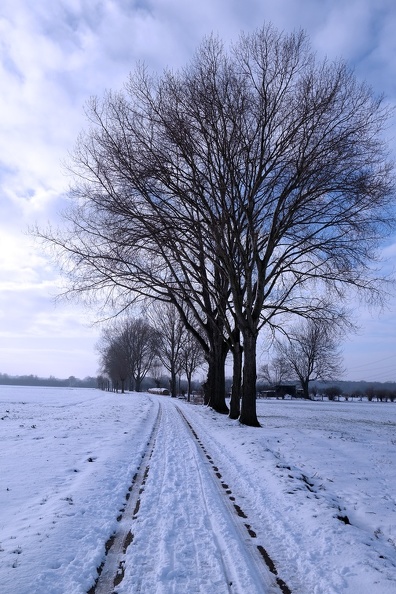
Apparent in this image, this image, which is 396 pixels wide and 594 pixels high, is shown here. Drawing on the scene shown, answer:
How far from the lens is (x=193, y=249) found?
18609 millimetres

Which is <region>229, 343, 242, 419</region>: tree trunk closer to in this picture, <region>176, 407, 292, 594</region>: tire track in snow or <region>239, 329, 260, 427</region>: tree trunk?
<region>239, 329, 260, 427</region>: tree trunk

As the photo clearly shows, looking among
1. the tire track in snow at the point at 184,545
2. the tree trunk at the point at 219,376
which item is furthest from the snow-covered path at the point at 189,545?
the tree trunk at the point at 219,376

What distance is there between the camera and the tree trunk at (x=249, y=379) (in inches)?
651

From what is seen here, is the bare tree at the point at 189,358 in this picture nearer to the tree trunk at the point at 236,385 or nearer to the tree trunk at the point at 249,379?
the tree trunk at the point at 236,385

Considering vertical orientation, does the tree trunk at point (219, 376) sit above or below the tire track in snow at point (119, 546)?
above

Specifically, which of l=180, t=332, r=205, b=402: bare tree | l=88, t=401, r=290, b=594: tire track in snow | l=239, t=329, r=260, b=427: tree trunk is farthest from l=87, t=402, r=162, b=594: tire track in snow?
l=180, t=332, r=205, b=402: bare tree

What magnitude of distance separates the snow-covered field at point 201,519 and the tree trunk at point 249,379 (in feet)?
19.9

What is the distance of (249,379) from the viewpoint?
54.6ft

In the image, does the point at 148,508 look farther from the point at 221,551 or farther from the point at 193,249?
the point at 193,249

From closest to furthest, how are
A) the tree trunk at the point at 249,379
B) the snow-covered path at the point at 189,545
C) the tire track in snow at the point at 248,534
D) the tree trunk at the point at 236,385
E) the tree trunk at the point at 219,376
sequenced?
the snow-covered path at the point at 189,545, the tire track in snow at the point at 248,534, the tree trunk at the point at 249,379, the tree trunk at the point at 236,385, the tree trunk at the point at 219,376

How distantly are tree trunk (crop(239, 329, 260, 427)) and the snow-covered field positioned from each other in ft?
19.9

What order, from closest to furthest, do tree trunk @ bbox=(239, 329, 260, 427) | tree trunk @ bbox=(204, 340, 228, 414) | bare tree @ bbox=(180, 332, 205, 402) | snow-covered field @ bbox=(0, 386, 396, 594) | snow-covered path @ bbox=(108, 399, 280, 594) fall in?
1. snow-covered path @ bbox=(108, 399, 280, 594)
2. snow-covered field @ bbox=(0, 386, 396, 594)
3. tree trunk @ bbox=(239, 329, 260, 427)
4. tree trunk @ bbox=(204, 340, 228, 414)
5. bare tree @ bbox=(180, 332, 205, 402)

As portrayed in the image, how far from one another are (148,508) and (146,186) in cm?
1183

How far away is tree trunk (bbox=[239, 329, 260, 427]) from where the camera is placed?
16.5 meters
